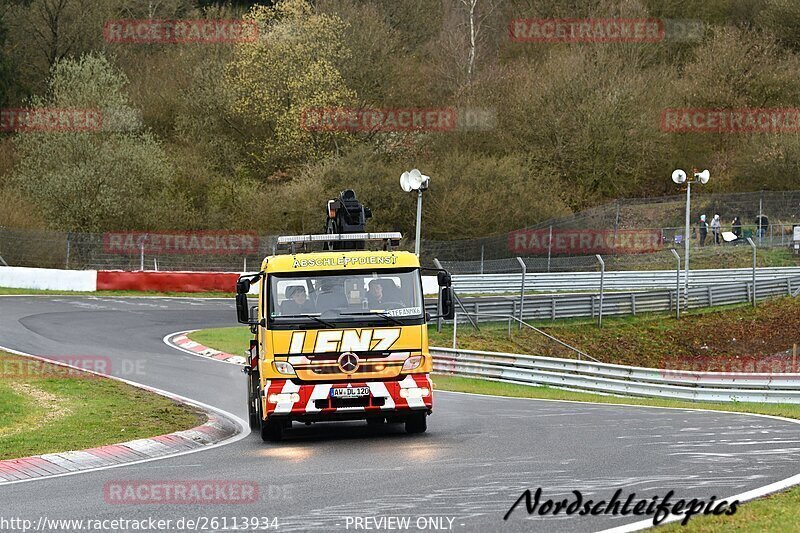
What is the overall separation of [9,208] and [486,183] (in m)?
20.6

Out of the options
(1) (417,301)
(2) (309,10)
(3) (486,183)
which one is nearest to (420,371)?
(1) (417,301)

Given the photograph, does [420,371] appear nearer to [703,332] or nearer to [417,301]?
[417,301]

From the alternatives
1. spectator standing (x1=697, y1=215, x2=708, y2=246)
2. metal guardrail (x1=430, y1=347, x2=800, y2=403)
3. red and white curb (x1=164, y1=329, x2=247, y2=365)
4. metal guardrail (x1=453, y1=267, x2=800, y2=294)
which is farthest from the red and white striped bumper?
spectator standing (x1=697, y1=215, x2=708, y2=246)

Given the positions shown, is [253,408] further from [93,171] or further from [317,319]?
[93,171]

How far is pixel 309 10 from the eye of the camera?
6016cm

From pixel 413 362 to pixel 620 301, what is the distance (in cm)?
2627

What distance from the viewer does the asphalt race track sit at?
28.7ft

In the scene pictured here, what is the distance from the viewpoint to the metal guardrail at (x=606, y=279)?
42.1 metres

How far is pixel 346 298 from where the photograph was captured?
1391 cm

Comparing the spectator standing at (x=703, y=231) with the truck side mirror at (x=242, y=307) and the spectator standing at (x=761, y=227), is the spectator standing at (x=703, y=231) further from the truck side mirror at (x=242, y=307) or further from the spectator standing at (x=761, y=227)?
the truck side mirror at (x=242, y=307)

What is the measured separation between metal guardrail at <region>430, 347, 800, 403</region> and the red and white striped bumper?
12.1m

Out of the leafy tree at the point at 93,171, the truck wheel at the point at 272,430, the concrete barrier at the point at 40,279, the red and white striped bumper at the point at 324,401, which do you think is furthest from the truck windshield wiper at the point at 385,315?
the leafy tree at the point at 93,171

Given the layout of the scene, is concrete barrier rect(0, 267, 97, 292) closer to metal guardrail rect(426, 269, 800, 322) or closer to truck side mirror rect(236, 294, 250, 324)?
metal guardrail rect(426, 269, 800, 322)

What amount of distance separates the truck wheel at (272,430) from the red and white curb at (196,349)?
500 inches
